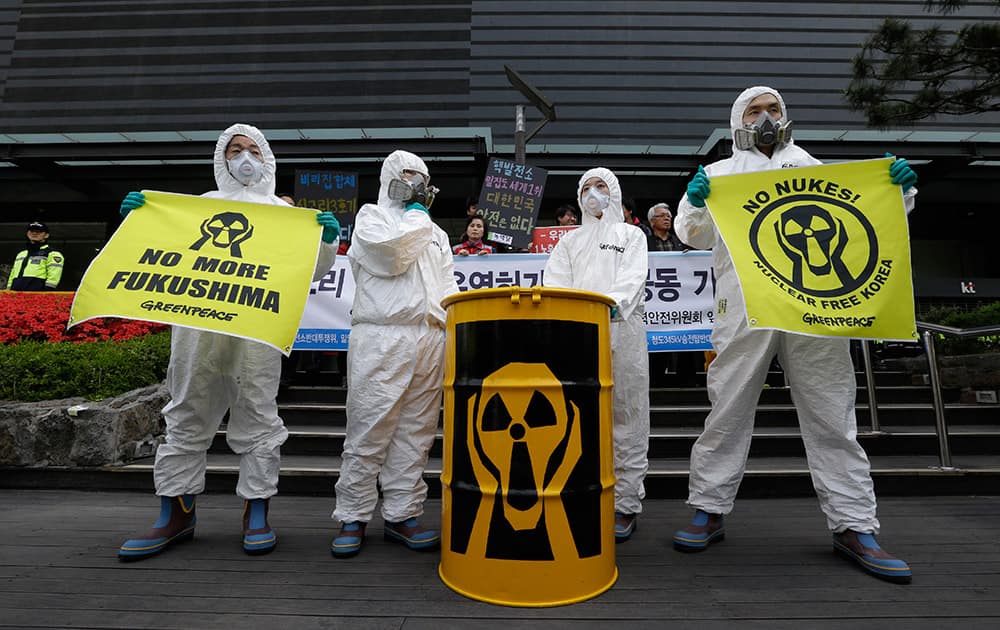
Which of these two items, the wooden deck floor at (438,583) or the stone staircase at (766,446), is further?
the stone staircase at (766,446)

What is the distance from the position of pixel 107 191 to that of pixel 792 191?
12.7 metres

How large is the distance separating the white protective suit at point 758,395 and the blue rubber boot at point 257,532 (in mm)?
1951

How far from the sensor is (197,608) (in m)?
1.84

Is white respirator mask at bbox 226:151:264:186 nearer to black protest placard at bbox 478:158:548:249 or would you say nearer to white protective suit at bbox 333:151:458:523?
white protective suit at bbox 333:151:458:523

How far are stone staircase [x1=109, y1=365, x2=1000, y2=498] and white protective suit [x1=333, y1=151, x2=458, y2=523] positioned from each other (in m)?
1.01

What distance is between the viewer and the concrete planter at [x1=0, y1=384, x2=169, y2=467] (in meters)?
3.51

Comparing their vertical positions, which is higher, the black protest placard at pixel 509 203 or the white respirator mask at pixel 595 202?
the black protest placard at pixel 509 203

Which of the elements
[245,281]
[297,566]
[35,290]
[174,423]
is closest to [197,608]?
[297,566]

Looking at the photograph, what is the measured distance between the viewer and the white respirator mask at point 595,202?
286 centimetres

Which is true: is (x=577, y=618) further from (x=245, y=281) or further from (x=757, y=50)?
(x=757, y=50)

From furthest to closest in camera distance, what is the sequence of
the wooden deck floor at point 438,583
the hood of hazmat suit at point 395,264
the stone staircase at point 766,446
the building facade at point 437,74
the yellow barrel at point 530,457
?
the building facade at point 437,74 < the stone staircase at point 766,446 < the hood of hazmat suit at point 395,264 < the yellow barrel at point 530,457 < the wooden deck floor at point 438,583

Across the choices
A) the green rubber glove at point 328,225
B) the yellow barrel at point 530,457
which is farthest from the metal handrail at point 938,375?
the green rubber glove at point 328,225

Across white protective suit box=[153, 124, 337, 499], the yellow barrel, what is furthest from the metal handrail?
white protective suit box=[153, 124, 337, 499]

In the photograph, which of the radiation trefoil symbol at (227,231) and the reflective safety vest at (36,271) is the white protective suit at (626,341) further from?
the reflective safety vest at (36,271)
